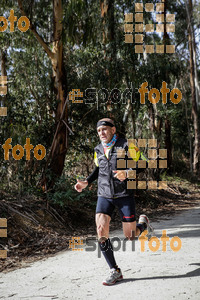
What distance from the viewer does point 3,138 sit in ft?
31.3

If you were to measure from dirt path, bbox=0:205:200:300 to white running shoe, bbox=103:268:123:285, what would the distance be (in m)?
0.06

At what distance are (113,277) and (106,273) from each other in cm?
51

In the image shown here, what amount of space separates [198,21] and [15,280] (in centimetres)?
2416

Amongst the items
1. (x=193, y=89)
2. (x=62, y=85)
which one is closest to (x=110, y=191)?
(x=62, y=85)

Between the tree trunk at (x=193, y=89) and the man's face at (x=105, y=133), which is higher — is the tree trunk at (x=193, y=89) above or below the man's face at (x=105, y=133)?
above

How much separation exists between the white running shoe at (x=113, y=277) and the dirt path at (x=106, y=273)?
0.20 ft

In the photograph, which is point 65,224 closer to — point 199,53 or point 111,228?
Answer: point 111,228

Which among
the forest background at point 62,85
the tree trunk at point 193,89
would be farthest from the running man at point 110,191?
the tree trunk at point 193,89

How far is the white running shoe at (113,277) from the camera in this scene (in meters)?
4.48

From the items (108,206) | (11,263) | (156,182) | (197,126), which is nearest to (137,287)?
(108,206)

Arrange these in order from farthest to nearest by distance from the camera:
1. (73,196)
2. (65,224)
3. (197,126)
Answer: (197,126), (73,196), (65,224)

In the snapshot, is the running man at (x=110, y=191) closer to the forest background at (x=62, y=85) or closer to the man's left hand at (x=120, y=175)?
the man's left hand at (x=120, y=175)

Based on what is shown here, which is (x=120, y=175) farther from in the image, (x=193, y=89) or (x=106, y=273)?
(x=193, y=89)

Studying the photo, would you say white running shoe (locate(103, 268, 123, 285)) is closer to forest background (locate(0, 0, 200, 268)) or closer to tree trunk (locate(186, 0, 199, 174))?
forest background (locate(0, 0, 200, 268))
